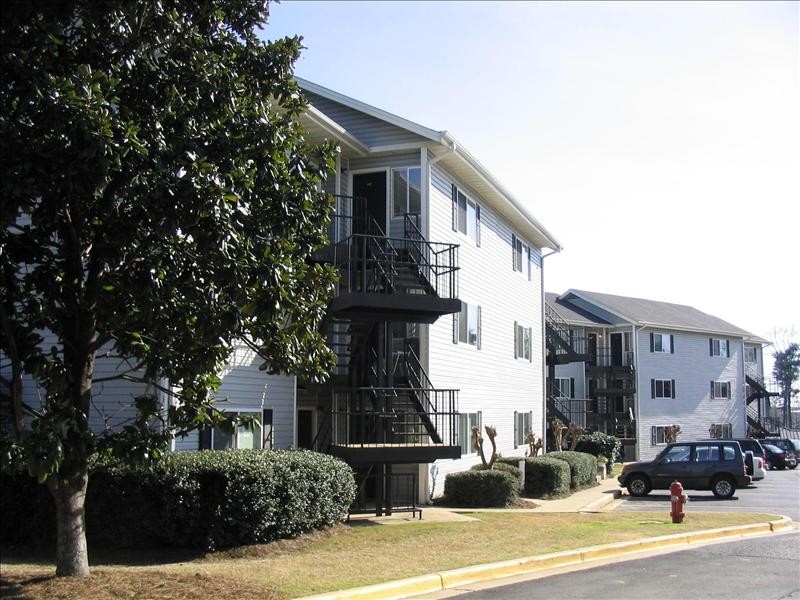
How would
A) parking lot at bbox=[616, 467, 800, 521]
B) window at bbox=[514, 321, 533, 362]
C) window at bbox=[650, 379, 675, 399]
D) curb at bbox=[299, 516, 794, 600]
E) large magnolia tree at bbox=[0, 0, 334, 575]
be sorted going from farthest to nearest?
window at bbox=[650, 379, 675, 399]
window at bbox=[514, 321, 533, 362]
parking lot at bbox=[616, 467, 800, 521]
curb at bbox=[299, 516, 794, 600]
large magnolia tree at bbox=[0, 0, 334, 575]

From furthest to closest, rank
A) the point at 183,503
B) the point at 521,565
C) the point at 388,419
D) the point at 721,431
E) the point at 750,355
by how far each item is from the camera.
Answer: the point at 750,355, the point at 721,431, the point at 388,419, the point at 183,503, the point at 521,565

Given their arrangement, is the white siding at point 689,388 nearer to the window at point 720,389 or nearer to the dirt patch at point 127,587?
the window at point 720,389

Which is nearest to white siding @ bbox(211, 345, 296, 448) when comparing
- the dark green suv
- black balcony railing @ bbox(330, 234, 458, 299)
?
black balcony railing @ bbox(330, 234, 458, 299)

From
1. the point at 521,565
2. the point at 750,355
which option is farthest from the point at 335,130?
the point at 750,355

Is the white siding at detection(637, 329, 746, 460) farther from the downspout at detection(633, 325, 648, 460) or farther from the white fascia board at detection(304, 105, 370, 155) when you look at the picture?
the white fascia board at detection(304, 105, 370, 155)

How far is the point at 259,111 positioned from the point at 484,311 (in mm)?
15940

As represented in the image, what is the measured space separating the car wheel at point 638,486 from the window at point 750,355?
4060 centimetres

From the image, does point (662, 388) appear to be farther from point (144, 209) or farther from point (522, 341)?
point (144, 209)

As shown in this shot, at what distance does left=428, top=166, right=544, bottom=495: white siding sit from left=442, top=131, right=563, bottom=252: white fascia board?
0.67 metres

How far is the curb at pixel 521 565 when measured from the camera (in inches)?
372

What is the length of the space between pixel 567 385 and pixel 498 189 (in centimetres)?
2613

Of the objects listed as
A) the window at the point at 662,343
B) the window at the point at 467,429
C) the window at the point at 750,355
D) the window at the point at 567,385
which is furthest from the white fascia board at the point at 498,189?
the window at the point at 750,355

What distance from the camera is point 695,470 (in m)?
23.5

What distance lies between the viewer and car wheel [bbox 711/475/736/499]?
23.1 metres
